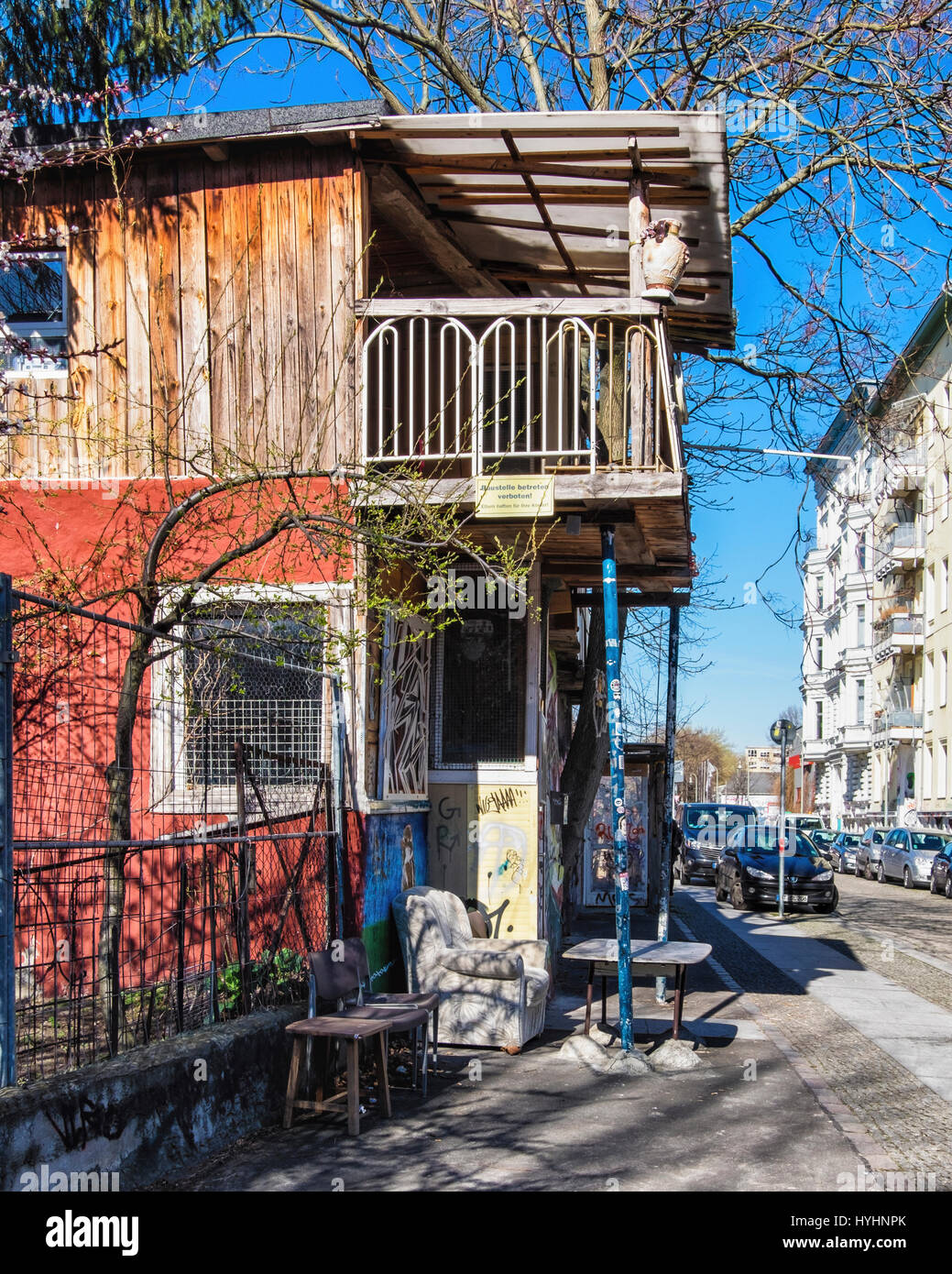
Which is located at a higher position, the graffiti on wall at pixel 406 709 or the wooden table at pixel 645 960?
the graffiti on wall at pixel 406 709

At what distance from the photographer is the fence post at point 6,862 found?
16.5 feet

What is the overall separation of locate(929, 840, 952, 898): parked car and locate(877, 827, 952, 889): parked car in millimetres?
517

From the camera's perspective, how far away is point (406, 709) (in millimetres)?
10594

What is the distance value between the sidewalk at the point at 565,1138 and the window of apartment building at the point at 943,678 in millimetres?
38423

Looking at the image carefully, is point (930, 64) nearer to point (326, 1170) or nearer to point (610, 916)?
point (326, 1170)

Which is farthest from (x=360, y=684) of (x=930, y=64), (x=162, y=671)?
(x=930, y=64)

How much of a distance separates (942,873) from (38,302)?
26.4 meters

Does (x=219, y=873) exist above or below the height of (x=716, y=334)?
below

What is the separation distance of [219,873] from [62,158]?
536cm

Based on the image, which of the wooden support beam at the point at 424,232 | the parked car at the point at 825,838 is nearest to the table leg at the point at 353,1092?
the wooden support beam at the point at 424,232

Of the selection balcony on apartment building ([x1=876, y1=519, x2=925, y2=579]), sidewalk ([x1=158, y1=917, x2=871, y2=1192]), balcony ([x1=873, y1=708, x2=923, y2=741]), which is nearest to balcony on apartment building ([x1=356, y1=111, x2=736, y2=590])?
sidewalk ([x1=158, y1=917, x2=871, y2=1192])

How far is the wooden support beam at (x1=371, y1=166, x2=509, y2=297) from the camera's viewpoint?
10.4 metres

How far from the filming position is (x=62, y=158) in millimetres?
9367

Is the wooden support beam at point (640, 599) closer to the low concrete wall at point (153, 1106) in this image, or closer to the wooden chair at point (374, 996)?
the wooden chair at point (374, 996)
